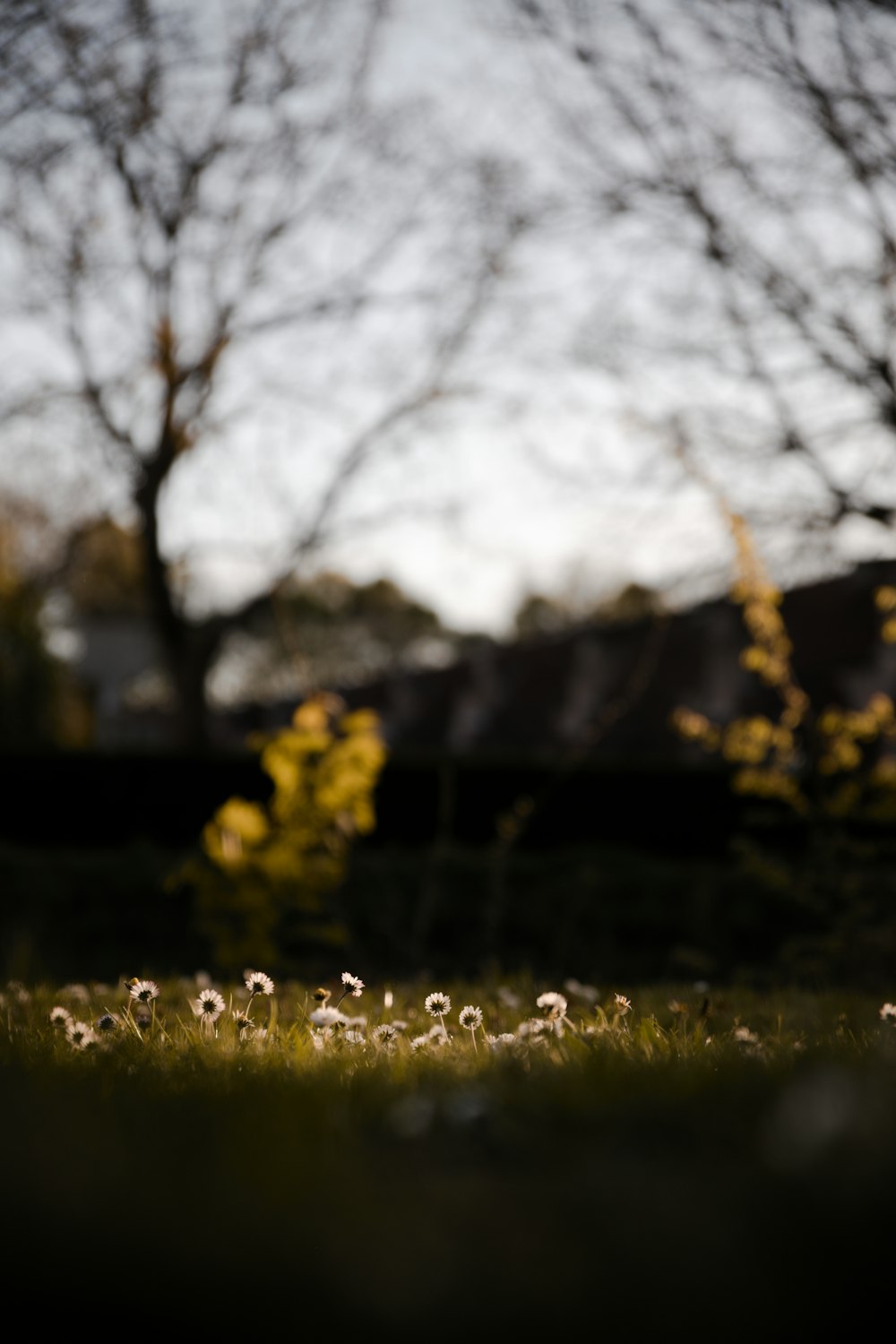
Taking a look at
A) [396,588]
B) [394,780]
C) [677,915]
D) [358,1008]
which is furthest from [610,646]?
[396,588]

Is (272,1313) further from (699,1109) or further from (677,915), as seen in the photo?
(677,915)

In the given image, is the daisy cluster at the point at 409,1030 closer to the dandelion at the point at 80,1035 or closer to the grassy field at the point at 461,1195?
the dandelion at the point at 80,1035

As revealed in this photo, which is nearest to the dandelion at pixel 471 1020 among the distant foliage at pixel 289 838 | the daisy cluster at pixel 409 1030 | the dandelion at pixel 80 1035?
the daisy cluster at pixel 409 1030

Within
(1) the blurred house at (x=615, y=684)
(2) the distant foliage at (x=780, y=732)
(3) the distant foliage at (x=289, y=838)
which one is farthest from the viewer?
(1) the blurred house at (x=615, y=684)

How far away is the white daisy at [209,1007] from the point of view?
2740 mm

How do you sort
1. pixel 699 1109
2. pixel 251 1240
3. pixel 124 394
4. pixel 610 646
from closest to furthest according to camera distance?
pixel 251 1240 < pixel 699 1109 < pixel 124 394 < pixel 610 646

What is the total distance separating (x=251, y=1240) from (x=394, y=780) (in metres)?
9.07

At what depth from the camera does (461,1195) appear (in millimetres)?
1262

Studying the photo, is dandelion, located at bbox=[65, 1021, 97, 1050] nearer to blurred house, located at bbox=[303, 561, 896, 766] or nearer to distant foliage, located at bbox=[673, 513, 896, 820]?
distant foliage, located at bbox=[673, 513, 896, 820]

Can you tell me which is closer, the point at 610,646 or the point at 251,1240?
the point at 251,1240

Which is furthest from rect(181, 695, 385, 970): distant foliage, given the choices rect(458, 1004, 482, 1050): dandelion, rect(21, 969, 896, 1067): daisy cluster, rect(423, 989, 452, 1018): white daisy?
rect(458, 1004, 482, 1050): dandelion

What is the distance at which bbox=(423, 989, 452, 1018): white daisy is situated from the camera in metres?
2.83

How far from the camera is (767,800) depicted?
938 cm

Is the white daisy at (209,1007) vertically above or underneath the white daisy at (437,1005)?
above
